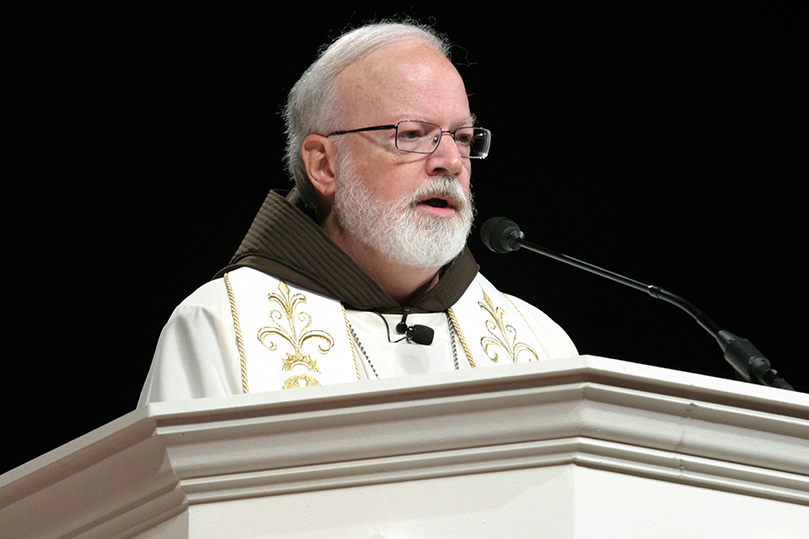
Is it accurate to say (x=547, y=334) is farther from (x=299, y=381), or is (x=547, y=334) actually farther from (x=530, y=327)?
(x=299, y=381)

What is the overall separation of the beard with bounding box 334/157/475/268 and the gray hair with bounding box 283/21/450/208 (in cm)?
31

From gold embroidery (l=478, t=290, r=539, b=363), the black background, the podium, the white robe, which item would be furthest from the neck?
the podium

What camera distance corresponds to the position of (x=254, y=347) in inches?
111

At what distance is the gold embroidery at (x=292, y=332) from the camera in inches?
113

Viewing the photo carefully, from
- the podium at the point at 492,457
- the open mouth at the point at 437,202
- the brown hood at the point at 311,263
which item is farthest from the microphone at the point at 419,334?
the podium at the point at 492,457

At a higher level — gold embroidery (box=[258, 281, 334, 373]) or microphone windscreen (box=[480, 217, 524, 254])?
microphone windscreen (box=[480, 217, 524, 254])

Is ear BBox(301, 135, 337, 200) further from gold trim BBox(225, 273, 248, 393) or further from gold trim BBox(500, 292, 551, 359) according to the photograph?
gold trim BBox(500, 292, 551, 359)

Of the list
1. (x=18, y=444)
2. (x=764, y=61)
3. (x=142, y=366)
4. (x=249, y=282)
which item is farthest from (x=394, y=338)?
(x=764, y=61)

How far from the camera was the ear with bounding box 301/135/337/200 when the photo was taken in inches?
130

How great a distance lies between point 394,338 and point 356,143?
609 millimetres

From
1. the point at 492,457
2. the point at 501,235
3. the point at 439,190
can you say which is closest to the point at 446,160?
the point at 439,190

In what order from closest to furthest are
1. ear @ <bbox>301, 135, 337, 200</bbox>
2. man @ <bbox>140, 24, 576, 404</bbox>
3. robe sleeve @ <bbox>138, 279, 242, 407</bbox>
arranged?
1. robe sleeve @ <bbox>138, 279, 242, 407</bbox>
2. man @ <bbox>140, 24, 576, 404</bbox>
3. ear @ <bbox>301, 135, 337, 200</bbox>

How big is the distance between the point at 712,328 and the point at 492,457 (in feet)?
4.05

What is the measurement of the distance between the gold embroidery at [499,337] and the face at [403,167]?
0.89 feet
